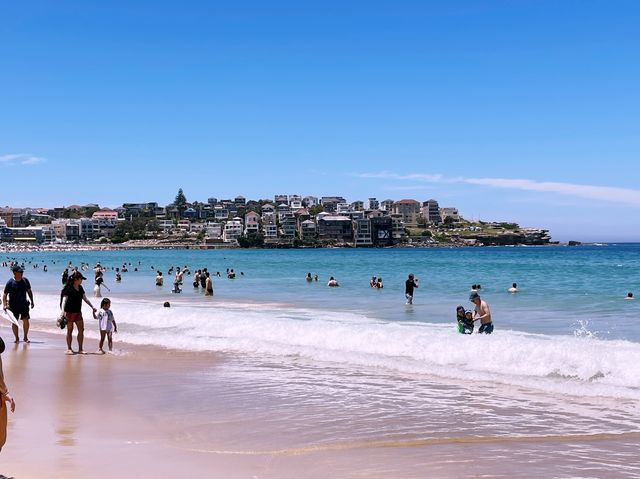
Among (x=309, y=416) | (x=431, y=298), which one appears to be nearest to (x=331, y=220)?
(x=431, y=298)

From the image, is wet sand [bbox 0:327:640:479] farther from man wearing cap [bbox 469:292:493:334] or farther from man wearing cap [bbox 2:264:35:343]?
man wearing cap [bbox 469:292:493:334]

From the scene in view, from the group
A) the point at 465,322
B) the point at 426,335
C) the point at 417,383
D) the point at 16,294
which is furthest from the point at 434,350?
the point at 16,294

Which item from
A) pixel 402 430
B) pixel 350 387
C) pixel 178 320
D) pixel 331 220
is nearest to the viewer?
pixel 402 430

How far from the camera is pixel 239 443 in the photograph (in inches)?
273

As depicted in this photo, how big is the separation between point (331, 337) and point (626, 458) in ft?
28.5

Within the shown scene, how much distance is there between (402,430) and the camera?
291 inches

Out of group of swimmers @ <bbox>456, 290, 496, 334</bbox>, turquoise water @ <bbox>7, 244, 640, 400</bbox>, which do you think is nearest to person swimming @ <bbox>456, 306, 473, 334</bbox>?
group of swimmers @ <bbox>456, 290, 496, 334</bbox>

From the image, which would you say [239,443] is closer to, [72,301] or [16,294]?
[72,301]

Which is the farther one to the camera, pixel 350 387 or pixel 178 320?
pixel 178 320

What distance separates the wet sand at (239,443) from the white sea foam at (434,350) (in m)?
2.74

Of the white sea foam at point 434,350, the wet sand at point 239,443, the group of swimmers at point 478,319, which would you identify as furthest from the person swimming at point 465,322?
the wet sand at point 239,443

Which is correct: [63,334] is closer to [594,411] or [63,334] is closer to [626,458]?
[594,411]

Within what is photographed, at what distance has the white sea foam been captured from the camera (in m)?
10.4

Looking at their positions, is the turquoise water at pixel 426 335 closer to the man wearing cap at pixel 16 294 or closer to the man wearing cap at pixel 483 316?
the man wearing cap at pixel 483 316
